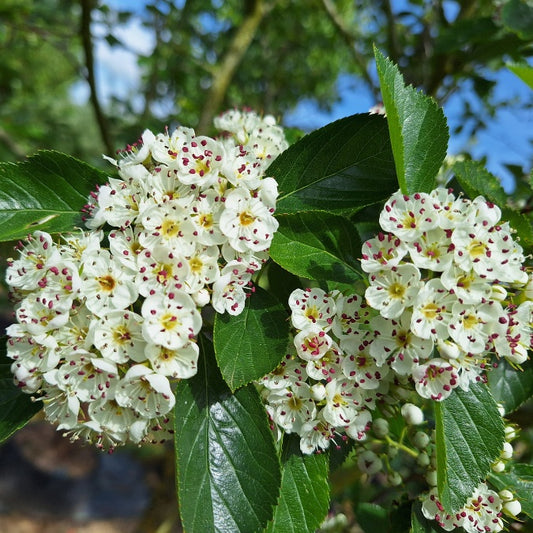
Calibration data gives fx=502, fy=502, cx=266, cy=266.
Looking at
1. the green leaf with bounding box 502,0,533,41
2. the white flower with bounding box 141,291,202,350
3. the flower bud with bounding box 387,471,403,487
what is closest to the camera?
the white flower with bounding box 141,291,202,350

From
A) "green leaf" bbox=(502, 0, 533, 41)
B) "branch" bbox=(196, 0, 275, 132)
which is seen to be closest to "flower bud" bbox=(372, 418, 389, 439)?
"green leaf" bbox=(502, 0, 533, 41)

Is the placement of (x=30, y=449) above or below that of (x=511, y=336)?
above

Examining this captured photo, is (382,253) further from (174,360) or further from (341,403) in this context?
(174,360)

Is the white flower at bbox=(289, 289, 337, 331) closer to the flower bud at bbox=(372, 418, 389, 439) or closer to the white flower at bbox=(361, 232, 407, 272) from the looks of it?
the white flower at bbox=(361, 232, 407, 272)

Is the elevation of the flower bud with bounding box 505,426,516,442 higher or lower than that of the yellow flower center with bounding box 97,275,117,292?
lower

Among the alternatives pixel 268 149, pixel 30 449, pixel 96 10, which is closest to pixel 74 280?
pixel 268 149

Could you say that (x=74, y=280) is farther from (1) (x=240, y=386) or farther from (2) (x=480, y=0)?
(2) (x=480, y=0)
